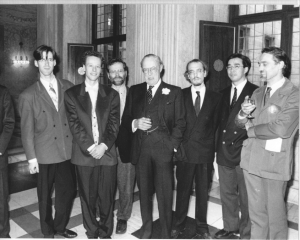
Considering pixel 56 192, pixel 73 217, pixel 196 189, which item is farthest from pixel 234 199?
pixel 73 217

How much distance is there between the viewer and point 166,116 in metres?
2.56

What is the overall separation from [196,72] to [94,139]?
1.17m

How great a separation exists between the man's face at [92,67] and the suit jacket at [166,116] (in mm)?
437

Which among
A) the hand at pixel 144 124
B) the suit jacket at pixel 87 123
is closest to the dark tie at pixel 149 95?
Answer: the hand at pixel 144 124

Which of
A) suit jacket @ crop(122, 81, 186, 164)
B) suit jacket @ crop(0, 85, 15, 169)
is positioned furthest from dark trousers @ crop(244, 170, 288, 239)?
suit jacket @ crop(0, 85, 15, 169)

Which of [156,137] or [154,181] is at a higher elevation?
[156,137]

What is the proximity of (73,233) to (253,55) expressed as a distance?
380 cm

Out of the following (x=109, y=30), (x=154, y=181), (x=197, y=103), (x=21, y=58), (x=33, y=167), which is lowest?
(x=154, y=181)

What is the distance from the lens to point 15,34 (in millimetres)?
10906

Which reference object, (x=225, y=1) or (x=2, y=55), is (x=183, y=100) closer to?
(x=225, y=1)

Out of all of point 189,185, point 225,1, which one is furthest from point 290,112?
point 189,185

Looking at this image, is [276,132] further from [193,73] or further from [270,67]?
[193,73]

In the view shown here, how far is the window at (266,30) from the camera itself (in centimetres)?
390

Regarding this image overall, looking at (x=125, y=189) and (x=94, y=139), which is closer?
(x=94, y=139)
